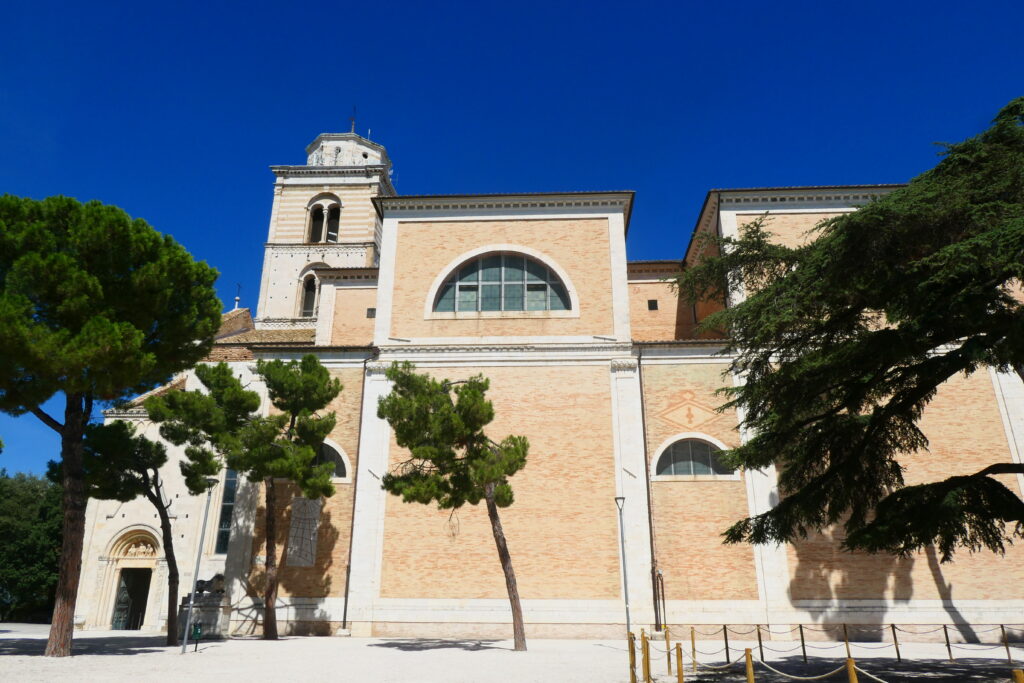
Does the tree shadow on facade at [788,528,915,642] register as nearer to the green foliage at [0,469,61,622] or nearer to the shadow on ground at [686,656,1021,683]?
the shadow on ground at [686,656,1021,683]

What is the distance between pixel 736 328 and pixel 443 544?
964 centimetres

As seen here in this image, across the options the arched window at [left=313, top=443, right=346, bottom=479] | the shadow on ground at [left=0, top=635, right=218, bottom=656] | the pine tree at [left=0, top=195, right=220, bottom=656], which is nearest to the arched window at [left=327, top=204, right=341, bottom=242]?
the arched window at [left=313, top=443, right=346, bottom=479]

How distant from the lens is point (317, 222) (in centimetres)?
3684

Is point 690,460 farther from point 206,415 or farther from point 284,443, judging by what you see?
point 206,415

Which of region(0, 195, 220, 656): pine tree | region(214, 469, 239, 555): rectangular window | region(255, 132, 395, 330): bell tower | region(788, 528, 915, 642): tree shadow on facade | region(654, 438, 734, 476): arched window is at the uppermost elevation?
region(255, 132, 395, 330): bell tower

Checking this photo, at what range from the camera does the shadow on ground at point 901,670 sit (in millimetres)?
9336

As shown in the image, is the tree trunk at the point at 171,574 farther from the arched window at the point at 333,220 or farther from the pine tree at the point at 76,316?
the arched window at the point at 333,220

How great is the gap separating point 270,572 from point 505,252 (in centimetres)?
1102

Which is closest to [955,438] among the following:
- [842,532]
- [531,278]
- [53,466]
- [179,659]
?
[842,532]

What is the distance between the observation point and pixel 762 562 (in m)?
16.5

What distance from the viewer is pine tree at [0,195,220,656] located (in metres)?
12.0

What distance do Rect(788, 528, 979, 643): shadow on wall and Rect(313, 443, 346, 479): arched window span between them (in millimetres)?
11777

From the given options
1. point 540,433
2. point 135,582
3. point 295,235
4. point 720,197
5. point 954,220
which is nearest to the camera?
point 954,220

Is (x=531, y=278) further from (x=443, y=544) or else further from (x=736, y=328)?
(x=736, y=328)
